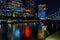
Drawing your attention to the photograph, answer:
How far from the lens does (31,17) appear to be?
24406 mm

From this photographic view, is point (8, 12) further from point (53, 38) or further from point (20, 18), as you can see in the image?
point (53, 38)

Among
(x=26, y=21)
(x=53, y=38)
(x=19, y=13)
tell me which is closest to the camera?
(x=53, y=38)

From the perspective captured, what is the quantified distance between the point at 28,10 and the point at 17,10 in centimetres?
177

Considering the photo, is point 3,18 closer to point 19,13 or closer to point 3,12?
point 3,12

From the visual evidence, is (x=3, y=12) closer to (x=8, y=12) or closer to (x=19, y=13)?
(x=8, y=12)

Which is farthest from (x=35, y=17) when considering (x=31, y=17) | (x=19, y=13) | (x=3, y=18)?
(x=3, y=18)

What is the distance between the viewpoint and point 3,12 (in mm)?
24578

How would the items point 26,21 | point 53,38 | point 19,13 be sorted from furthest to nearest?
point 19,13 < point 26,21 < point 53,38

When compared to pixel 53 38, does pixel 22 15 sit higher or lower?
lower

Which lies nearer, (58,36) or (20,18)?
(58,36)

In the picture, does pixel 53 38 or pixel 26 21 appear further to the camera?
pixel 26 21

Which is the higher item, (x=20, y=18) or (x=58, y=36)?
(x=58, y=36)

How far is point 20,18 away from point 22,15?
0.65 m

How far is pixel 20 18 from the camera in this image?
24.4m
